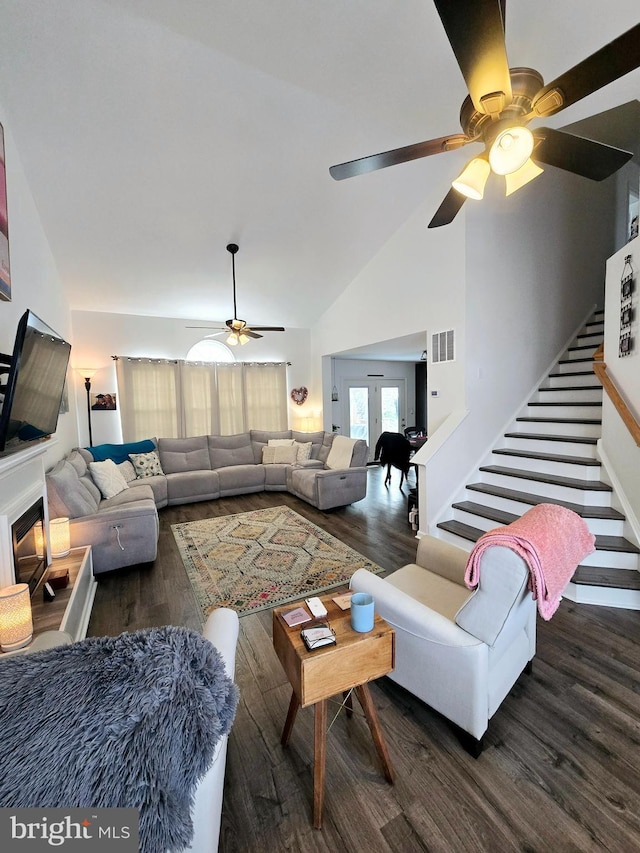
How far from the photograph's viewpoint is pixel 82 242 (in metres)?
3.86

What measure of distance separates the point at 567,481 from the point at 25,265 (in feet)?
15.4

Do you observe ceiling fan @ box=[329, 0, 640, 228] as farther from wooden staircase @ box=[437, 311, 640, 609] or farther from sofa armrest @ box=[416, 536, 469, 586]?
wooden staircase @ box=[437, 311, 640, 609]

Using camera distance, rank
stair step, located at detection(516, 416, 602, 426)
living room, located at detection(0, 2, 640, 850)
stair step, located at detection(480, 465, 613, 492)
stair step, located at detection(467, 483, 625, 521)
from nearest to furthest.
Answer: living room, located at detection(0, 2, 640, 850) → stair step, located at detection(467, 483, 625, 521) → stair step, located at detection(480, 465, 613, 492) → stair step, located at detection(516, 416, 602, 426)

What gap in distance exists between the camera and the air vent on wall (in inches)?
149

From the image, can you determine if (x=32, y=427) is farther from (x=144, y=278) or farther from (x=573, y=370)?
(x=573, y=370)

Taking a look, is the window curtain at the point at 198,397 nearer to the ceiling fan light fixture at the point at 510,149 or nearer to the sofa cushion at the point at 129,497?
the sofa cushion at the point at 129,497

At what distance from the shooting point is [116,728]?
671 mm

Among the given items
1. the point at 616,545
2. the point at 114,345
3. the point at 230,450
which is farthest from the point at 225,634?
the point at 114,345

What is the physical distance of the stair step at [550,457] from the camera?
10.1 feet

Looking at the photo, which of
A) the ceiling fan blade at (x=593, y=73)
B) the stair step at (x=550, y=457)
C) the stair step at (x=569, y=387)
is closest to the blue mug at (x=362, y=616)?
the ceiling fan blade at (x=593, y=73)

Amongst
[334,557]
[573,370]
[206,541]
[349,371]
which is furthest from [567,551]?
[349,371]

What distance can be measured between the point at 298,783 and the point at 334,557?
1934 millimetres

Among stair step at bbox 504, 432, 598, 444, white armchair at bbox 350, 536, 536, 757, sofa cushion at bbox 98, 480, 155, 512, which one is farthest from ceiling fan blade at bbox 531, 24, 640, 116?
sofa cushion at bbox 98, 480, 155, 512

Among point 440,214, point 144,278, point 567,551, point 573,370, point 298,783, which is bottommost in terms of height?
point 298,783
